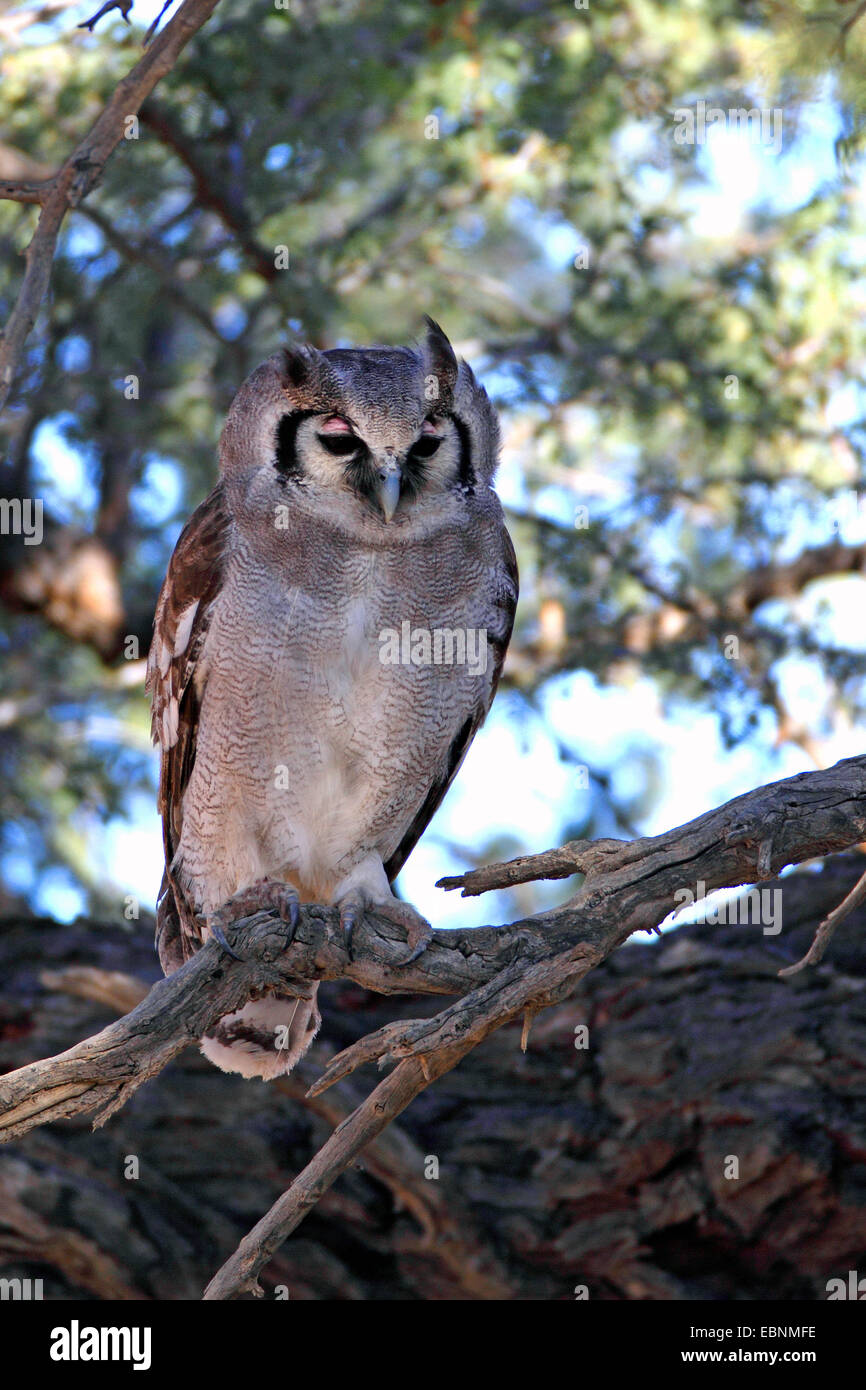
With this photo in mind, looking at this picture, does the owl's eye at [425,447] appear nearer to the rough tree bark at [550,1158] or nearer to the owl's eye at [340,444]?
the owl's eye at [340,444]

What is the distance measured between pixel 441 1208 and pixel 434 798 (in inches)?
53.2

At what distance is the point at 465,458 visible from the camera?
4246 millimetres

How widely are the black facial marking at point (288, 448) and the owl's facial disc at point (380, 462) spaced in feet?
0.37

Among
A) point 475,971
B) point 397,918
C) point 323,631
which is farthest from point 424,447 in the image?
point 475,971

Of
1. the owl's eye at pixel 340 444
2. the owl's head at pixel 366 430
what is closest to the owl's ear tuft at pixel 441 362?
the owl's head at pixel 366 430

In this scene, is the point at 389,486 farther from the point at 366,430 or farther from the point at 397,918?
the point at 397,918

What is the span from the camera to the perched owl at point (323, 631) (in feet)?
13.2

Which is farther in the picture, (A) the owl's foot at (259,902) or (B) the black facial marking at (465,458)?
(B) the black facial marking at (465,458)

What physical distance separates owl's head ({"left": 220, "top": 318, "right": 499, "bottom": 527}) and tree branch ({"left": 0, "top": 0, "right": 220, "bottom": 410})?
85cm

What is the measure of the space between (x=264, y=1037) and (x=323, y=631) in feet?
4.45

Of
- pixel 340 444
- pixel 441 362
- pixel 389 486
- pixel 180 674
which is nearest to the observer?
pixel 389 486

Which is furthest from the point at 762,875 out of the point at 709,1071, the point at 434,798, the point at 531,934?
the point at 434,798

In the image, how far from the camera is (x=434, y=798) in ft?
16.1
